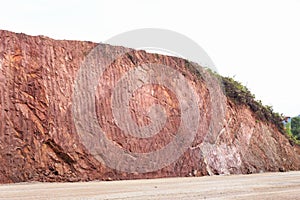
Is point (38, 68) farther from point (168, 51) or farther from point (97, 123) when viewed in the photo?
point (168, 51)

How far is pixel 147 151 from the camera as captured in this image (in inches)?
720

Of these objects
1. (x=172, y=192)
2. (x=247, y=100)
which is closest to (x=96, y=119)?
(x=172, y=192)

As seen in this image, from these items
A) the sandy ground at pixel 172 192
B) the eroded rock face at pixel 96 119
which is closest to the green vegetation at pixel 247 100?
the eroded rock face at pixel 96 119

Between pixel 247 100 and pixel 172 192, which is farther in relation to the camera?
pixel 247 100

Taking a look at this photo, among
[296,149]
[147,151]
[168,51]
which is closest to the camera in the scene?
[147,151]

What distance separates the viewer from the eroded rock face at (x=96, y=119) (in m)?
14.9

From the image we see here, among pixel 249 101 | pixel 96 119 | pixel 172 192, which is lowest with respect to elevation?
pixel 172 192

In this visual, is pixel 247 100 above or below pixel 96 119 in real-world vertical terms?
above

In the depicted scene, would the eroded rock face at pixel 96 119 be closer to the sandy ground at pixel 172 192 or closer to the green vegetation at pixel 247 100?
the green vegetation at pixel 247 100

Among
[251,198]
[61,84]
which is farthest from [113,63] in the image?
[251,198]

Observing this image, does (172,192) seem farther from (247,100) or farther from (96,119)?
(247,100)

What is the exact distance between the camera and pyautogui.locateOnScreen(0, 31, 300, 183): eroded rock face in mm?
14930

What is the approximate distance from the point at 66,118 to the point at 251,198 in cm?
1151

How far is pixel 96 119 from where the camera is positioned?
1712cm
